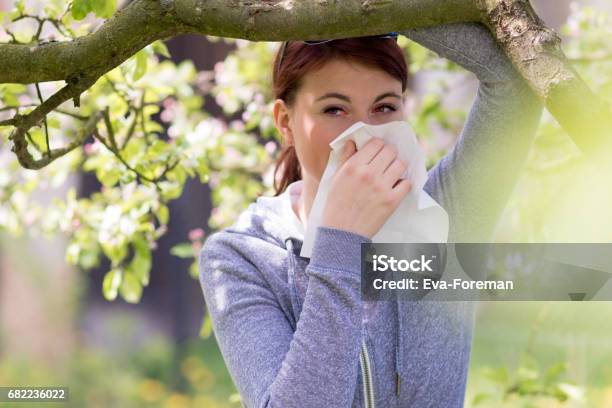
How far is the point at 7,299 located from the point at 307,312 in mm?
4433

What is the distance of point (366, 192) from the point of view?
1.26 meters

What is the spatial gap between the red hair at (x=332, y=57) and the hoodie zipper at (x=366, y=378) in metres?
0.49

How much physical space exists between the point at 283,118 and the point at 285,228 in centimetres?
22

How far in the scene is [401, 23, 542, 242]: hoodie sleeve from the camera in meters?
1.21

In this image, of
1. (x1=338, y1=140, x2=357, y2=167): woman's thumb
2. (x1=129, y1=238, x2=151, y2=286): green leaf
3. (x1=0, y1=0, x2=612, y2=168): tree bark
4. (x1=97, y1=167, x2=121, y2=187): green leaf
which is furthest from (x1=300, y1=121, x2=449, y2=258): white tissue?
(x1=129, y1=238, x2=151, y2=286): green leaf

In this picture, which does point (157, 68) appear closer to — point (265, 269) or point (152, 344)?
point (265, 269)

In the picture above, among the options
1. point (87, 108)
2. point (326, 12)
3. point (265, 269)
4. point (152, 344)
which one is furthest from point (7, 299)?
point (326, 12)

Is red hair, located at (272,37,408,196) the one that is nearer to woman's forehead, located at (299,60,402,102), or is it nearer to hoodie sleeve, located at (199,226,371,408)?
woman's forehead, located at (299,60,402,102)

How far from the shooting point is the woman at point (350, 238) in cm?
121

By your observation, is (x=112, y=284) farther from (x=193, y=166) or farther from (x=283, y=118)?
(x=283, y=118)

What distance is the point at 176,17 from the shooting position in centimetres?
111

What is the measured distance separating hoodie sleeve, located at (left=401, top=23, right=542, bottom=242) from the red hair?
0.54 feet

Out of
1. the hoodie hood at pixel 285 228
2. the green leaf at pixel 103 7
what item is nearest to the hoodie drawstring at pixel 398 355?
the hoodie hood at pixel 285 228

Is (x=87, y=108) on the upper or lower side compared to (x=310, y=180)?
upper
